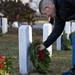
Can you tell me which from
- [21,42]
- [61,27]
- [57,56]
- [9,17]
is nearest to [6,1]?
[9,17]

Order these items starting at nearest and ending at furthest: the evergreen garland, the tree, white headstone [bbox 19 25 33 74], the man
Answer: the man → white headstone [bbox 19 25 33 74] → the evergreen garland → the tree

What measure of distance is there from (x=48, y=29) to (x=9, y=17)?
11.6 meters

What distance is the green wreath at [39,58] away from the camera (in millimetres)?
6707

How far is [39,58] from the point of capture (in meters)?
→ 6.87

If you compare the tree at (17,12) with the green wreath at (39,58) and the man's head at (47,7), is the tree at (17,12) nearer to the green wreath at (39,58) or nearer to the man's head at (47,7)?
the green wreath at (39,58)

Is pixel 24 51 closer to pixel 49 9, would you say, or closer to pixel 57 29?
pixel 57 29

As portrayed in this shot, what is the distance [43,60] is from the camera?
6.96 m

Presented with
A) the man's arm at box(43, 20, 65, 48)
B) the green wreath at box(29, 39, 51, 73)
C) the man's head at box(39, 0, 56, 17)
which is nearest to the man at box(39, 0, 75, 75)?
the man's head at box(39, 0, 56, 17)

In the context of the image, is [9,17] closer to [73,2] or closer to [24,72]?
[24,72]

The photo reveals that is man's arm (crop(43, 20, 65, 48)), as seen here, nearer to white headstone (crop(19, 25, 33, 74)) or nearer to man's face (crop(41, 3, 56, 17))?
man's face (crop(41, 3, 56, 17))

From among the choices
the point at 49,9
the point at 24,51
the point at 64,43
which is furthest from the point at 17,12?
the point at 49,9

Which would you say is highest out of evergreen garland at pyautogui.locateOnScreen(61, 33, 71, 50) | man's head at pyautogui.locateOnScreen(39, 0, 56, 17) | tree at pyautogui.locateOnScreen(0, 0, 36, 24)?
man's head at pyautogui.locateOnScreen(39, 0, 56, 17)

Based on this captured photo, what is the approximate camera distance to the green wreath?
6707mm

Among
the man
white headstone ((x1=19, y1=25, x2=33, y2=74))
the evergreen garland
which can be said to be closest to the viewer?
the man
